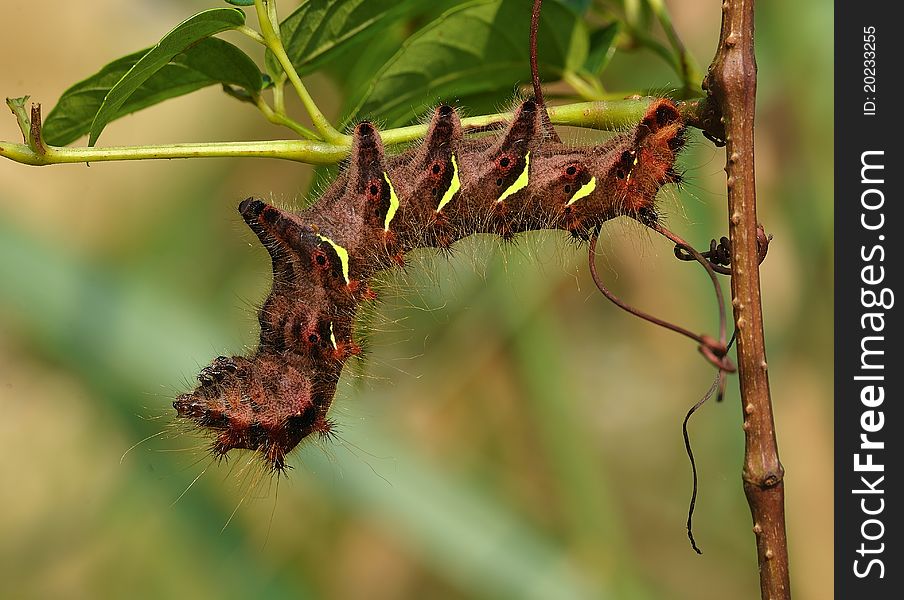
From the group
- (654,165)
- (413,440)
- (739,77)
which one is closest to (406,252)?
(654,165)

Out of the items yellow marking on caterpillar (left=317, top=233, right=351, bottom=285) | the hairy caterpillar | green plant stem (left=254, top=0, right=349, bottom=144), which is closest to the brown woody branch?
the hairy caterpillar

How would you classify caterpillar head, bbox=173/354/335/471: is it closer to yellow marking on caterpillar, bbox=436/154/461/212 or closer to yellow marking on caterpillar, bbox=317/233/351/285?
yellow marking on caterpillar, bbox=317/233/351/285

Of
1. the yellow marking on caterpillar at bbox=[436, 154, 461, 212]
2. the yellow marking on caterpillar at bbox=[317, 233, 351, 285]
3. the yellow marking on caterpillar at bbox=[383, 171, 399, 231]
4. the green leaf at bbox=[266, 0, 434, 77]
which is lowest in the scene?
the yellow marking on caterpillar at bbox=[317, 233, 351, 285]

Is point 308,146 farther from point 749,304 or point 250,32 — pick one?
point 749,304

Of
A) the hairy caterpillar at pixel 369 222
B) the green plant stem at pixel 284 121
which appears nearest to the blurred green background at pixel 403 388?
the hairy caterpillar at pixel 369 222

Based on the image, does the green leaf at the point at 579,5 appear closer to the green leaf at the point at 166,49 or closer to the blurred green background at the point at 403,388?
the green leaf at the point at 166,49
